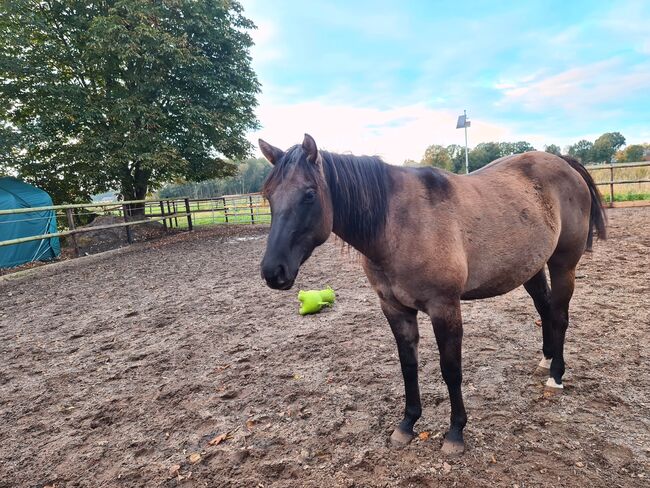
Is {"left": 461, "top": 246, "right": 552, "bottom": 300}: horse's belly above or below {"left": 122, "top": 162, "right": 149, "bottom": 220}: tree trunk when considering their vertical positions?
below

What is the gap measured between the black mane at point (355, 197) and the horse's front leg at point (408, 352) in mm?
507

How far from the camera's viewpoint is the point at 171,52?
12219 millimetres

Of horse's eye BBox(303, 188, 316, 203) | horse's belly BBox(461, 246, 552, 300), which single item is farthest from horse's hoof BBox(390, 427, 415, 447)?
horse's eye BBox(303, 188, 316, 203)

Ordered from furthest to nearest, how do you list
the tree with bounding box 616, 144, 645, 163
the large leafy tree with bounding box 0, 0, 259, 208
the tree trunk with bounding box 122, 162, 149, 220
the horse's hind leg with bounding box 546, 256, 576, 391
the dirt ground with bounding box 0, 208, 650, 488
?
the tree with bounding box 616, 144, 645, 163 → the tree trunk with bounding box 122, 162, 149, 220 → the large leafy tree with bounding box 0, 0, 259, 208 → the horse's hind leg with bounding box 546, 256, 576, 391 → the dirt ground with bounding box 0, 208, 650, 488

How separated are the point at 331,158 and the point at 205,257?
7.62 m

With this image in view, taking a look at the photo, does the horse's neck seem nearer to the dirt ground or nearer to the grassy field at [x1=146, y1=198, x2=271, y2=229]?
the dirt ground

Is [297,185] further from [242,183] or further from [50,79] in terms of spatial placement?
[242,183]

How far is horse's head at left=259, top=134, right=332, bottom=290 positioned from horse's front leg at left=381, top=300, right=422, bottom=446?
2.41 feet

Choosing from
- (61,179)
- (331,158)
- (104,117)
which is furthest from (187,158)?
(331,158)

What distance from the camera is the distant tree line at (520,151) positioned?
31469 mm

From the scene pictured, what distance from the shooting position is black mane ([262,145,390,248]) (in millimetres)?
1959

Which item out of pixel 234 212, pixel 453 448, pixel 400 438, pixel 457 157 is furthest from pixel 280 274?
pixel 457 157

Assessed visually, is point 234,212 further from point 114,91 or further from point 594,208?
point 594,208

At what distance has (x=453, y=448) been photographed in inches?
79.3
